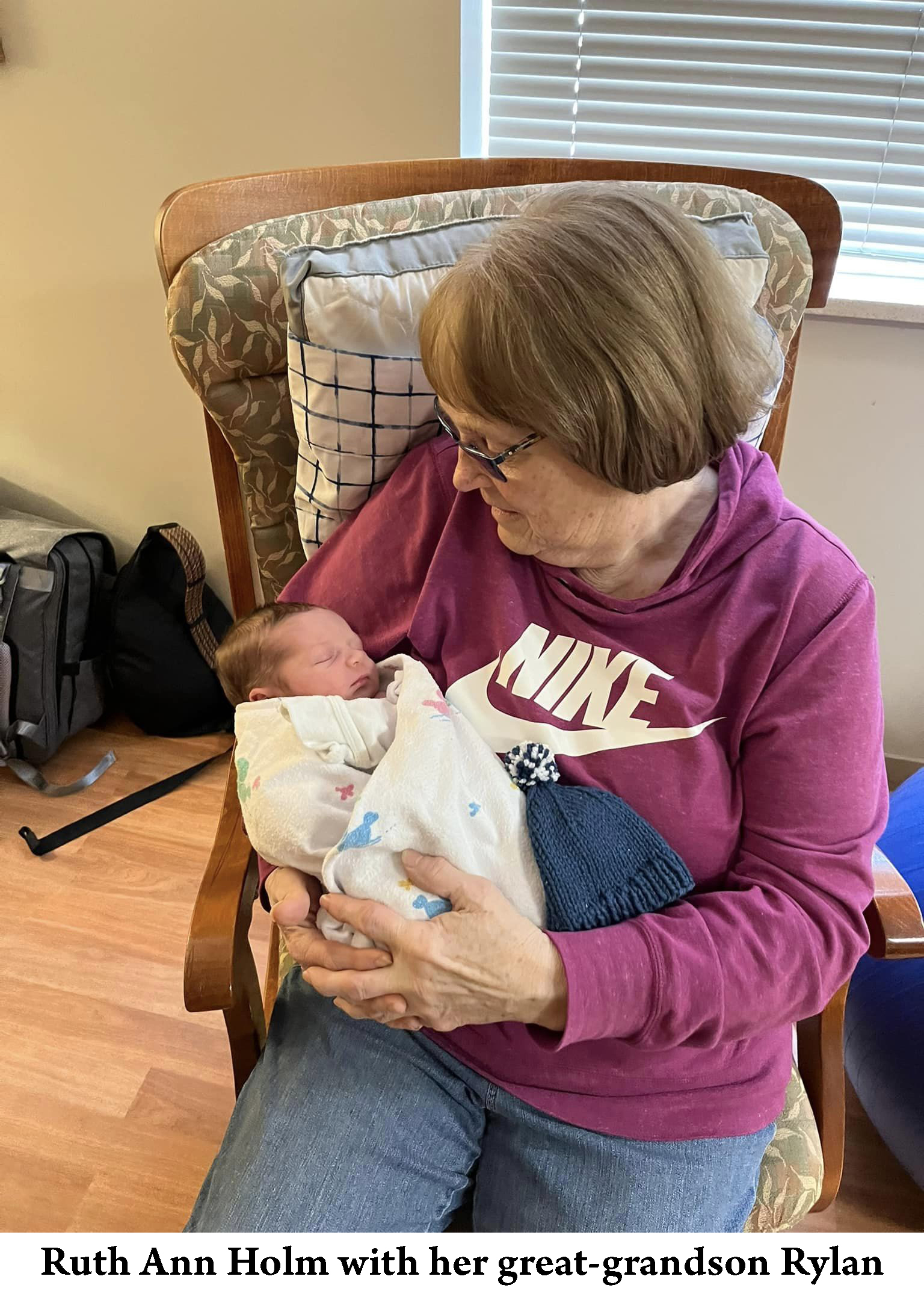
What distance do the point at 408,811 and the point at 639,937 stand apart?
250 millimetres

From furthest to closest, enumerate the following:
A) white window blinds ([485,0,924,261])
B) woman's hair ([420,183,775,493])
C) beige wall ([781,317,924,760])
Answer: beige wall ([781,317,924,760]) → white window blinds ([485,0,924,261]) → woman's hair ([420,183,775,493])

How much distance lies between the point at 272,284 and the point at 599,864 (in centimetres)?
79

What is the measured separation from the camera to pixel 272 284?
112 cm

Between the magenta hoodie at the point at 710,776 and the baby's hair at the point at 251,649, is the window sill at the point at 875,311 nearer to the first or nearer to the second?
the magenta hoodie at the point at 710,776

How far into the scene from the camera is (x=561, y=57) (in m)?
1.65

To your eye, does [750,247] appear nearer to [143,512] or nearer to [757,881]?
[757,881]

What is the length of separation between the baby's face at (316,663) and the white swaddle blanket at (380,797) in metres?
0.05

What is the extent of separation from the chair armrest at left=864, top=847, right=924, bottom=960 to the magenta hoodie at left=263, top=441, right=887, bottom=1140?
59mm

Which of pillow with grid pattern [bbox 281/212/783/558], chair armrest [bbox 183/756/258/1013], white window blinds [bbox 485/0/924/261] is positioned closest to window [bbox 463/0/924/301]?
white window blinds [bbox 485/0/924/261]

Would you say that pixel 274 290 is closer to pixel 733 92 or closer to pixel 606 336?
pixel 606 336

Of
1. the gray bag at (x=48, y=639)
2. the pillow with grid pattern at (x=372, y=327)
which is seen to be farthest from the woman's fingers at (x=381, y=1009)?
the gray bag at (x=48, y=639)

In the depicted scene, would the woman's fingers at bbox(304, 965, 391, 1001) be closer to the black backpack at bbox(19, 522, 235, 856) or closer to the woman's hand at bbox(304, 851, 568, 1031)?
the woman's hand at bbox(304, 851, 568, 1031)

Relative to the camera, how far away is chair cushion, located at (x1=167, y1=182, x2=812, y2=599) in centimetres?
110
